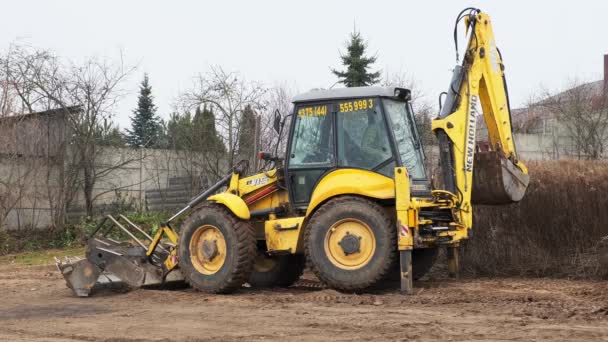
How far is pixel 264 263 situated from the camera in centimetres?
1104

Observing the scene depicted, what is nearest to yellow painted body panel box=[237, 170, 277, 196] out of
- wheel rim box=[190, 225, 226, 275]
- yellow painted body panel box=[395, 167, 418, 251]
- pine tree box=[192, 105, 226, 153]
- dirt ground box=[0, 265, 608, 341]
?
wheel rim box=[190, 225, 226, 275]

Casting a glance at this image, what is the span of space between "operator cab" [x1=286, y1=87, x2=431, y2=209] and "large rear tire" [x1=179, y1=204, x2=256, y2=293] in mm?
864

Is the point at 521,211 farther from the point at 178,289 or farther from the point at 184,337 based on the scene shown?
the point at 184,337

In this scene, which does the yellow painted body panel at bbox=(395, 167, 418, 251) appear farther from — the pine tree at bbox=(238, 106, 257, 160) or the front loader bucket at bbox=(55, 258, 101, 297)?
the pine tree at bbox=(238, 106, 257, 160)

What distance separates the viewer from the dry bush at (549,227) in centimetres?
1096

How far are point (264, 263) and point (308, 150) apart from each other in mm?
2034

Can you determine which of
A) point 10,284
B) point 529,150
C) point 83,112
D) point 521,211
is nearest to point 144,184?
point 83,112

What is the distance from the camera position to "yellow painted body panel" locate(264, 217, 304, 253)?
9.73 meters

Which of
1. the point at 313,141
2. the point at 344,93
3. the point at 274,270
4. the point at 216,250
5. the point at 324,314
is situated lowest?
the point at 324,314

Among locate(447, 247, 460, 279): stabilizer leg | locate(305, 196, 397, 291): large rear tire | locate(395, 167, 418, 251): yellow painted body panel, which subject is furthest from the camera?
locate(447, 247, 460, 279): stabilizer leg

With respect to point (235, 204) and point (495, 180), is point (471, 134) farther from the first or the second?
point (235, 204)

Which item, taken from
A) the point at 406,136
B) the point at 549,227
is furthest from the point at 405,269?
the point at 549,227

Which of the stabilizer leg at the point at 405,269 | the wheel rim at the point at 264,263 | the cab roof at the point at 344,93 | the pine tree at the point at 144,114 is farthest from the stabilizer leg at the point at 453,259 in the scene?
the pine tree at the point at 144,114

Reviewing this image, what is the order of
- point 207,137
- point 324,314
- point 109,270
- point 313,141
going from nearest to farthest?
1. point 324,314
2. point 313,141
3. point 109,270
4. point 207,137
